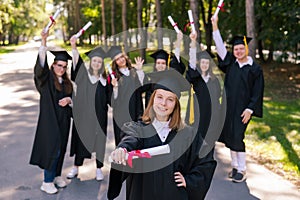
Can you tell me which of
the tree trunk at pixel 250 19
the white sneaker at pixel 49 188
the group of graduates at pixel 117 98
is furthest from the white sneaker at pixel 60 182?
the tree trunk at pixel 250 19

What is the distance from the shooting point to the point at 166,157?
2.73m

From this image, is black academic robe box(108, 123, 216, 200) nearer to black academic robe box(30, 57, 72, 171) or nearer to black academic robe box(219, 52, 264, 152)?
black academic robe box(30, 57, 72, 171)

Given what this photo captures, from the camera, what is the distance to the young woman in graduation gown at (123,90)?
5172 mm

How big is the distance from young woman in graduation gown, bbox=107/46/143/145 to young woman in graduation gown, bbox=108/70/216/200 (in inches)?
90.4

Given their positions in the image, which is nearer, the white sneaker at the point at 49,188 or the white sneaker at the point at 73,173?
the white sneaker at the point at 49,188

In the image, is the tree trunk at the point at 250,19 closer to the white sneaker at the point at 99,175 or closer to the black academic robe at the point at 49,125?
the white sneaker at the point at 99,175

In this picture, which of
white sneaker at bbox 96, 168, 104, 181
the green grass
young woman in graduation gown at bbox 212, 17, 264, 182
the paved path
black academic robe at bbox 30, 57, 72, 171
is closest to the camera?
black academic robe at bbox 30, 57, 72, 171

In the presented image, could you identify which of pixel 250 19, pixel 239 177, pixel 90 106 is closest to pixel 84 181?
pixel 90 106

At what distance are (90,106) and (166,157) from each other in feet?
8.52

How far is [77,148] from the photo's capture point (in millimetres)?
Answer: 5250

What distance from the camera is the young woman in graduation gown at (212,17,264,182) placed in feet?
16.7

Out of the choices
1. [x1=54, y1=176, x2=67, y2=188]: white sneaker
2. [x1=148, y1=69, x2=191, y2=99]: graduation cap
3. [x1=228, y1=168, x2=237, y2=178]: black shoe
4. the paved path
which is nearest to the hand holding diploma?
[x1=148, y1=69, x2=191, y2=99]: graduation cap

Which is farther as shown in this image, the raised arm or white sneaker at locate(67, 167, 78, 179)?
white sneaker at locate(67, 167, 78, 179)

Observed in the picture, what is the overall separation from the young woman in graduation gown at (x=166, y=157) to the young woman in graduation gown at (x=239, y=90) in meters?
2.46
